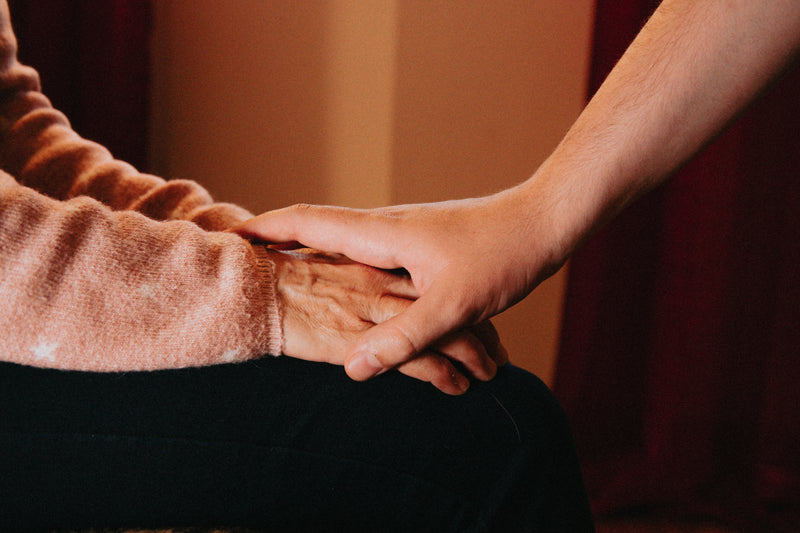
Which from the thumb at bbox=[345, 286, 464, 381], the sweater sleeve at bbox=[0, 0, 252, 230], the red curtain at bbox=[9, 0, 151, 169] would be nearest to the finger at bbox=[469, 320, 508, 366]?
the thumb at bbox=[345, 286, 464, 381]

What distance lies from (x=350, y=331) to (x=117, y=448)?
0.22 m

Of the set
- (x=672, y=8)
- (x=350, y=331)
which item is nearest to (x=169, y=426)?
(x=350, y=331)

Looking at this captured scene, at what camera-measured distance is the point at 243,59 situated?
1921mm

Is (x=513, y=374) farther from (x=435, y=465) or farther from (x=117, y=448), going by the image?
(x=117, y=448)

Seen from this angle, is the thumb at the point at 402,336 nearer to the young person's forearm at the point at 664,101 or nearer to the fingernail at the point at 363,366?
the fingernail at the point at 363,366

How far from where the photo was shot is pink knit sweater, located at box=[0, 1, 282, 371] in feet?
1.44

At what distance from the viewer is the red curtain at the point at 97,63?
1728mm

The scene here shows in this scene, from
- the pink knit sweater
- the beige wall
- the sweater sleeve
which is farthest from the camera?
the beige wall

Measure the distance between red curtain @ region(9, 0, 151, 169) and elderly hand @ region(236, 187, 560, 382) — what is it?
5.03ft

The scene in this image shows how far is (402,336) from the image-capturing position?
494mm

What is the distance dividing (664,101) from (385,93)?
131cm

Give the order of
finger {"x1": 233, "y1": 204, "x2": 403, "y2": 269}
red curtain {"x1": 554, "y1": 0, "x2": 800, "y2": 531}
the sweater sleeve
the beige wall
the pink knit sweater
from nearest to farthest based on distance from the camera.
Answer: the pink knit sweater
finger {"x1": 233, "y1": 204, "x2": 403, "y2": 269}
the sweater sleeve
red curtain {"x1": 554, "y1": 0, "x2": 800, "y2": 531}
the beige wall

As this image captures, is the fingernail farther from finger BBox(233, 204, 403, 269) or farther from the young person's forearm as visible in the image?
the young person's forearm

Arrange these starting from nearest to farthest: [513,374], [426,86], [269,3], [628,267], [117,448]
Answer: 1. [117,448]
2. [513,374]
3. [628,267]
4. [426,86]
5. [269,3]
